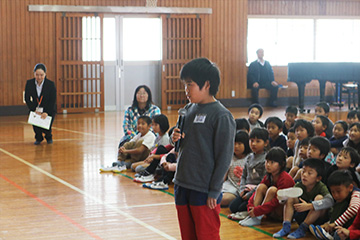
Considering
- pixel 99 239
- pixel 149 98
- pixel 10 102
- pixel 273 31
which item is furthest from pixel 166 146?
pixel 273 31

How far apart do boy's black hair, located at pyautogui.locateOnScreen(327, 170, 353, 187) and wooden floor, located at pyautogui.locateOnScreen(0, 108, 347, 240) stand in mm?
571

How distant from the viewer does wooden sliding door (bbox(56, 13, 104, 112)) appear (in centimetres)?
1312

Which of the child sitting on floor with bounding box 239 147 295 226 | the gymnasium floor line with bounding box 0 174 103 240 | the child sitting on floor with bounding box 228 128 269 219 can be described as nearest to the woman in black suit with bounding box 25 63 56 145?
the gymnasium floor line with bounding box 0 174 103 240

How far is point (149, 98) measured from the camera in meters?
7.12

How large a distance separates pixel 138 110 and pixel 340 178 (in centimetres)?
370

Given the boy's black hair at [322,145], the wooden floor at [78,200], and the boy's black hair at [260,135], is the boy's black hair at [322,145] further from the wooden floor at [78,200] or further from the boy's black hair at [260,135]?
the wooden floor at [78,200]

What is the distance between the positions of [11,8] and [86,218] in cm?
930

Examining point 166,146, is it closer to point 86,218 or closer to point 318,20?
point 86,218

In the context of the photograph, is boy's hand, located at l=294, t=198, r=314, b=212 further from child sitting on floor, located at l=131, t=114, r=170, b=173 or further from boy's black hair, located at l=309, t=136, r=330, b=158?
child sitting on floor, located at l=131, t=114, r=170, b=173

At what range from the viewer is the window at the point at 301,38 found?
15281mm

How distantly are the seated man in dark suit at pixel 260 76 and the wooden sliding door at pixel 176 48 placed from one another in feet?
4.83

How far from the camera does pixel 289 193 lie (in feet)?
12.9

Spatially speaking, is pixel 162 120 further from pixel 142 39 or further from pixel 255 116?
pixel 142 39

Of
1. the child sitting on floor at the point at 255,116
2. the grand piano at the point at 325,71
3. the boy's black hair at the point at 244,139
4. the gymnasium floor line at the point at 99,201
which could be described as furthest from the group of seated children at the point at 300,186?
the grand piano at the point at 325,71
